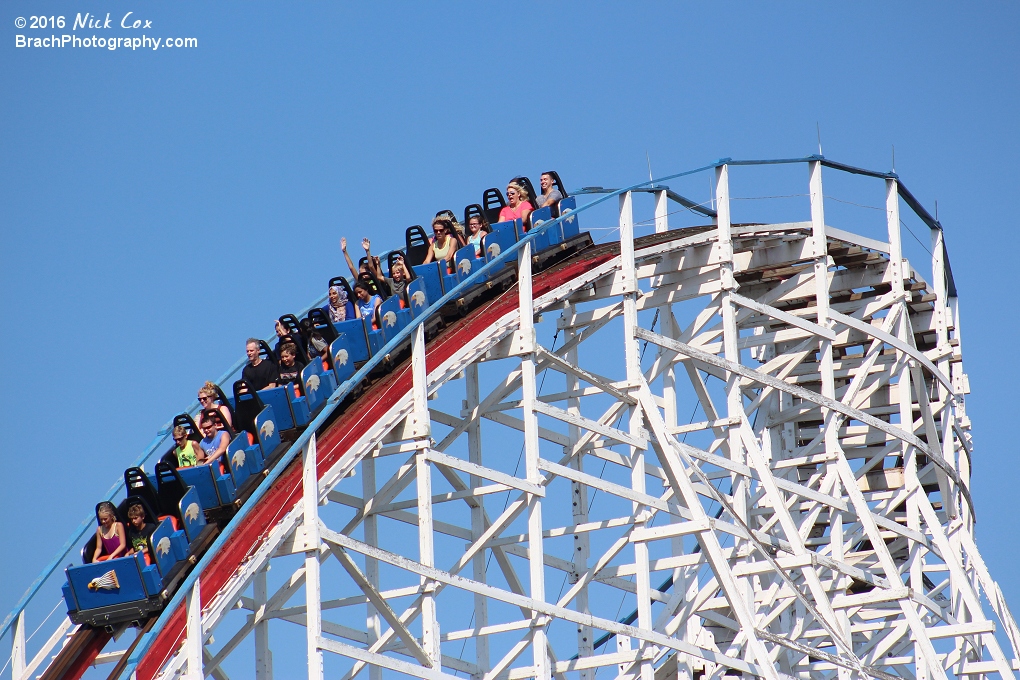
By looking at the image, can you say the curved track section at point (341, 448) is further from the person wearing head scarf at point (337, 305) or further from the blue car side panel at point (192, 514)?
the person wearing head scarf at point (337, 305)

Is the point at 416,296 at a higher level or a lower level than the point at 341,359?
higher

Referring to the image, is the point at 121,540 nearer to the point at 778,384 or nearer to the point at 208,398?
the point at 208,398

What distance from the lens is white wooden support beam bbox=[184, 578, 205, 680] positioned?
13.8 meters

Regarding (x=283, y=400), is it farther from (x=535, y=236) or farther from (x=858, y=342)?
(x=858, y=342)

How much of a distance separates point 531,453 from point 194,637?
4381 millimetres

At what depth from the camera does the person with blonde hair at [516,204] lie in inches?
762

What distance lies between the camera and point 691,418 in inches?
857

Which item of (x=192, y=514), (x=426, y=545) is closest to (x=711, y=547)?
(x=426, y=545)

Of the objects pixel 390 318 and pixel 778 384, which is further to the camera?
→ pixel 778 384

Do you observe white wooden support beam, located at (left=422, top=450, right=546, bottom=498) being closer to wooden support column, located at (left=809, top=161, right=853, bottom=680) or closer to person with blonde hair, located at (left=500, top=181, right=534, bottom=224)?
person with blonde hair, located at (left=500, top=181, right=534, bottom=224)

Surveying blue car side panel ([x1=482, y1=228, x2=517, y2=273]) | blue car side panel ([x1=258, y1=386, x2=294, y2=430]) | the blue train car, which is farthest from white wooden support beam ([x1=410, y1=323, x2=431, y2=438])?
the blue train car

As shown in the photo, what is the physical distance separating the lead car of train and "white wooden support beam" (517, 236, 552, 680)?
33.1 inches

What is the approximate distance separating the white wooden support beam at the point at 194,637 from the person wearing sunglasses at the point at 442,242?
5.61 m

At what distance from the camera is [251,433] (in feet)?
52.7
